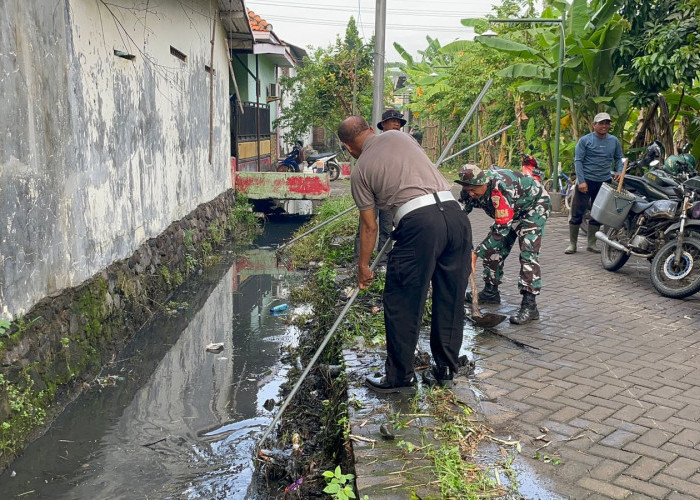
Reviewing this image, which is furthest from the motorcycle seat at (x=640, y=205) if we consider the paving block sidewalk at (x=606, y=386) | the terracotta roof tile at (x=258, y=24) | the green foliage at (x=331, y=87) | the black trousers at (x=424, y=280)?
the green foliage at (x=331, y=87)

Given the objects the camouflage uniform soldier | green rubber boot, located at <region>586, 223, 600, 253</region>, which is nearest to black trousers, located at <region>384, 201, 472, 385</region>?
the camouflage uniform soldier

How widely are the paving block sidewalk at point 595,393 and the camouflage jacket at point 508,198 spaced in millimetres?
1013

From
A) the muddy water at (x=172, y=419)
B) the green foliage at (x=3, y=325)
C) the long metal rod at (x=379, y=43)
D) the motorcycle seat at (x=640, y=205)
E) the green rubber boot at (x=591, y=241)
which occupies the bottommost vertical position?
the muddy water at (x=172, y=419)

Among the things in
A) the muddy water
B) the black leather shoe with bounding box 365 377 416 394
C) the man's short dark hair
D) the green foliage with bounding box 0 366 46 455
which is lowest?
the muddy water

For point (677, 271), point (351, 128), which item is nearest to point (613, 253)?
point (677, 271)

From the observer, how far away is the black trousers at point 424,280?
412cm

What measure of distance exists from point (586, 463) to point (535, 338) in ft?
7.40

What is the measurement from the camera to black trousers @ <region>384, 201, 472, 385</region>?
162 inches

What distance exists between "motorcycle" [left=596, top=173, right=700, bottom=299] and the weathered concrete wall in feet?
18.9

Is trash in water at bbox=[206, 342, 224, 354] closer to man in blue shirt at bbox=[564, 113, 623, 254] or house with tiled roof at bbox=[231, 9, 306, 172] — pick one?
man in blue shirt at bbox=[564, 113, 623, 254]

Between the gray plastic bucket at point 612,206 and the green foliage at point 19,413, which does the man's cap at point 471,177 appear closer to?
the gray plastic bucket at point 612,206

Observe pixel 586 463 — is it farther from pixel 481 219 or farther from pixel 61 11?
pixel 481 219

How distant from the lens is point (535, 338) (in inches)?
227

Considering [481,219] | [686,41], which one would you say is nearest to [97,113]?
[686,41]
